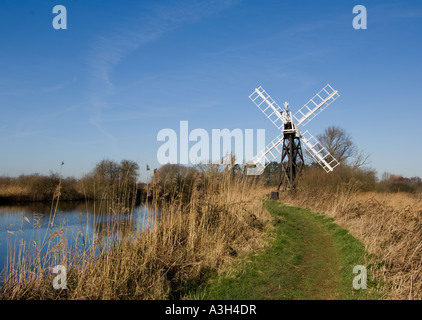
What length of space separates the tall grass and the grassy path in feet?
1.52

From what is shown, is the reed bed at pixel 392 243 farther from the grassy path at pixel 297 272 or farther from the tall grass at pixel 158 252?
the tall grass at pixel 158 252

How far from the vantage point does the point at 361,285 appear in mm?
4910

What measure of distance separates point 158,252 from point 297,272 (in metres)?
2.60

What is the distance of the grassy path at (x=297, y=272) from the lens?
478 cm

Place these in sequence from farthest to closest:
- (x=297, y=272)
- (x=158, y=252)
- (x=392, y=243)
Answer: (x=392, y=243) < (x=297, y=272) < (x=158, y=252)

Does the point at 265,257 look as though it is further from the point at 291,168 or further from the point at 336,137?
the point at 336,137

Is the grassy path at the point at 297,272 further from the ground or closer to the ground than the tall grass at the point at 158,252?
closer to the ground

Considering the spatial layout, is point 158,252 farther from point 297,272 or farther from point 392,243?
point 392,243

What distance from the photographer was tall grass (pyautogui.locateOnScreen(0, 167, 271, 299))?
14.1 feet

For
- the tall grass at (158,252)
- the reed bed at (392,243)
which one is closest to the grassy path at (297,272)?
the reed bed at (392,243)

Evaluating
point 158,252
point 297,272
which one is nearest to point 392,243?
point 297,272

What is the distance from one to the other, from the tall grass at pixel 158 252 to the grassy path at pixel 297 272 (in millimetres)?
463

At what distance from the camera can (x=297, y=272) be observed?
592cm

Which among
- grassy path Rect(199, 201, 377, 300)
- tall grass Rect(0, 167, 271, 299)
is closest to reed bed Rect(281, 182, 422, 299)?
grassy path Rect(199, 201, 377, 300)
